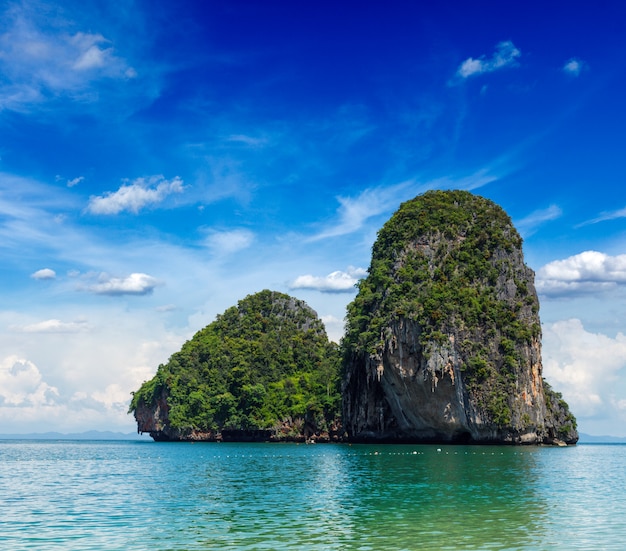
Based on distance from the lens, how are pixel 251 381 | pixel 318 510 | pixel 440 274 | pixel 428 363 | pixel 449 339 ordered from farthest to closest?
pixel 251 381 → pixel 440 274 → pixel 449 339 → pixel 428 363 → pixel 318 510

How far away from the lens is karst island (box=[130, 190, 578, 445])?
65250 mm

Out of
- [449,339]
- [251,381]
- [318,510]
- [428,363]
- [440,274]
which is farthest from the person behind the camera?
[251,381]

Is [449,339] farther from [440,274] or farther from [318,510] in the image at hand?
[318,510]

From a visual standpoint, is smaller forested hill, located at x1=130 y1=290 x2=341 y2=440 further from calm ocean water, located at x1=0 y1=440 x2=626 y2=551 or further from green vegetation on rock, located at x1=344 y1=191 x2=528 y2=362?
calm ocean water, located at x1=0 y1=440 x2=626 y2=551

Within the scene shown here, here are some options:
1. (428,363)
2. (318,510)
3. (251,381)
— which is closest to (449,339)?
(428,363)

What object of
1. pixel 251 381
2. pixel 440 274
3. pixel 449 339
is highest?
pixel 440 274

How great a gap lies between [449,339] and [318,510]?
47.4m

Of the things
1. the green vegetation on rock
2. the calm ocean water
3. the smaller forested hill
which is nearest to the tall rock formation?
the green vegetation on rock

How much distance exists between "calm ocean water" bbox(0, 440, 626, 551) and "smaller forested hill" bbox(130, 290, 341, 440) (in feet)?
186

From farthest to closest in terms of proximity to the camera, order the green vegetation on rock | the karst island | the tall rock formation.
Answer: the green vegetation on rock < the karst island < the tall rock formation

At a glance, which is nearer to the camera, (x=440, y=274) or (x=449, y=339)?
(x=449, y=339)

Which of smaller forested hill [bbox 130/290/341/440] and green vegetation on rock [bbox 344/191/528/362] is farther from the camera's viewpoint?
smaller forested hill [bbox 130/290/341/440]

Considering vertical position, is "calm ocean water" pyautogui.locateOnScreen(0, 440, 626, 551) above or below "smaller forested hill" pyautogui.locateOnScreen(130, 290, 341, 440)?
below

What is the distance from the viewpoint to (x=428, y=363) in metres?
63.9
